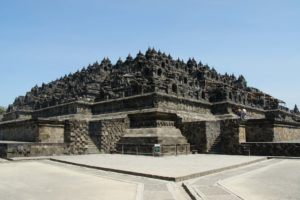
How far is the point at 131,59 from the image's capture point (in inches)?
1620

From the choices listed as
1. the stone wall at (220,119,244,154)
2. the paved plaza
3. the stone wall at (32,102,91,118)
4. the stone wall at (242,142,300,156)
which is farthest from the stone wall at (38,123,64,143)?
the stone wall at (32,102,91,118)

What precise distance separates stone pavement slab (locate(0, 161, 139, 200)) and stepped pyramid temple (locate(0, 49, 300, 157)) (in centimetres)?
783

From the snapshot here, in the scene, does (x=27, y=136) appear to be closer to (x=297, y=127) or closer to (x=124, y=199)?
(x=124, y=199)

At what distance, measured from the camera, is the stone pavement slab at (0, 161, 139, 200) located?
23.1 ft

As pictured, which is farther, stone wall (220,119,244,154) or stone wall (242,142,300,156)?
stone wall (220,119,244,154)

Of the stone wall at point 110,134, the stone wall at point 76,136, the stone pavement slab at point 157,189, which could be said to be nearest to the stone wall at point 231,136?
the stone wall at point 110,134

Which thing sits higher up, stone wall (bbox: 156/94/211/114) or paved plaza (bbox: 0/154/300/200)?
stone wall (bbox: 156/94/211/114)

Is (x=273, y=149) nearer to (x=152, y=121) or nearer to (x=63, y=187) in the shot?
(x=152, y=121)

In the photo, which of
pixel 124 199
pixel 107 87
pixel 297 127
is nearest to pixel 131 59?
pixel 107 87

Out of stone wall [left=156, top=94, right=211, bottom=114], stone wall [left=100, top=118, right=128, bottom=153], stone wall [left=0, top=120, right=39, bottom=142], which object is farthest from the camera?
stone wall [left=156, top=94, right=211, bottom=114]

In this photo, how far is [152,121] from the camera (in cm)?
2172

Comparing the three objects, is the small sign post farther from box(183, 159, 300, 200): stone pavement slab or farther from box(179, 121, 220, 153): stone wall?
box(183, 159, 300, 200): stone pavement slab

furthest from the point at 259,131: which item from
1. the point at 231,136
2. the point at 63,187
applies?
the point at 63,187

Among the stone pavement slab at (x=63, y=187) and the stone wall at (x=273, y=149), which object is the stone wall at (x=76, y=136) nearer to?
the stone pavement slab at (x=63, y=187)
